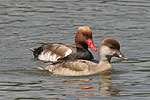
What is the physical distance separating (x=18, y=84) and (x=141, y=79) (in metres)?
3.20

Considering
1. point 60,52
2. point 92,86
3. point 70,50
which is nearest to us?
point 92,86

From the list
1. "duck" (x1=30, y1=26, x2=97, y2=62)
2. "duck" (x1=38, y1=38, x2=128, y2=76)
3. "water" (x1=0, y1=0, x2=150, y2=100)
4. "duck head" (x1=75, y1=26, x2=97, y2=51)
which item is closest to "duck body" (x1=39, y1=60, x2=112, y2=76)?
"duck" (x1=38, y1=38, x2=128, y2=76)

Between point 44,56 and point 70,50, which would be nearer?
point 70,50

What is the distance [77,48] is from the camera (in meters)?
14.8

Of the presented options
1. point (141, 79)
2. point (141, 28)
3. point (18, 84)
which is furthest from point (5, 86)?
point (141, 28)

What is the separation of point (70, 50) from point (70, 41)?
8.23 feet

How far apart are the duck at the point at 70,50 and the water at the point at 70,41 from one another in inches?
20.1

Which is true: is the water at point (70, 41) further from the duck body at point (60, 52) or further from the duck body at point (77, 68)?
the duck body at point (60, 52)

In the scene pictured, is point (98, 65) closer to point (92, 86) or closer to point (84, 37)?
point (92, 86)

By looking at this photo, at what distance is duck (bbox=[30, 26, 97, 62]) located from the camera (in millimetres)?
14539

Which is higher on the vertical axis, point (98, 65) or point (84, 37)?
point (84, 37)

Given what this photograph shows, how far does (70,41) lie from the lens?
17109mm

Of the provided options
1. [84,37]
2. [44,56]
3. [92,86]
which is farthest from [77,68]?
[44,56]

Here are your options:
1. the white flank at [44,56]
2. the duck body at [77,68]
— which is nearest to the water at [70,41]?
the duck body at [77,68]
